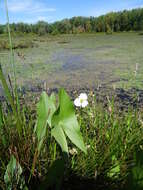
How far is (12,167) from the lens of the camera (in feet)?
1.45

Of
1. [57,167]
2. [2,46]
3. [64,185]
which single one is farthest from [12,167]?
[2,46]

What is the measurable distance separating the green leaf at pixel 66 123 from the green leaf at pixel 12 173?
12cm

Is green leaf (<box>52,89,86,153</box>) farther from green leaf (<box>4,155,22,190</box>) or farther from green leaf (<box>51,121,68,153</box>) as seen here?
green leaf (<box>4,155,22,190</box>)

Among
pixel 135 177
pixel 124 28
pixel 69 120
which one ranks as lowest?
pixel 135 177

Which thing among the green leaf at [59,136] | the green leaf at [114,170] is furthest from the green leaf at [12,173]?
the green leaf at [114,170]

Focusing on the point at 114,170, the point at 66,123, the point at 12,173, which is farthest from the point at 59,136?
the point at 114,170

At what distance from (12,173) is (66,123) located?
0.59 ft

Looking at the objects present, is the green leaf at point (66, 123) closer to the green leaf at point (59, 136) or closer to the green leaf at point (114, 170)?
the green leaf at point (59, 136)

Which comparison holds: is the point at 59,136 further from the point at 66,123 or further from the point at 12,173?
the point at 12,173

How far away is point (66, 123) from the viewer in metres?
0.50

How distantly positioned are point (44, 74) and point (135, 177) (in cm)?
232

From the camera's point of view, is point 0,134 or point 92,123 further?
point 92,123

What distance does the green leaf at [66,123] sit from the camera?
1.57 ft

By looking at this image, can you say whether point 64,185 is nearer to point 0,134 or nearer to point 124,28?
point 0,134
